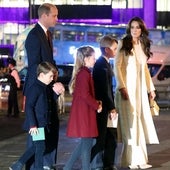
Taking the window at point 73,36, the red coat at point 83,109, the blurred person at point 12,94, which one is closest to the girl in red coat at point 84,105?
the red coat at point 83,109

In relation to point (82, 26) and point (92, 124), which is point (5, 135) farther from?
point (82, 26)

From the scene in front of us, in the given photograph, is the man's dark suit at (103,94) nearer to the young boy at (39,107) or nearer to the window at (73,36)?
the young boy at (39,107)

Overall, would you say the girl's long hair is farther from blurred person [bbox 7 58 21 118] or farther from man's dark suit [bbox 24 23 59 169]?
blurred person [bbox 7 58 21 118]

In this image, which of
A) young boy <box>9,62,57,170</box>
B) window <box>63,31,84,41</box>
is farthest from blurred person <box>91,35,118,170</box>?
window <box>63,31,84,41</box>

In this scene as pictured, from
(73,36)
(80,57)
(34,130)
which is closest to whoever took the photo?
(34,130)

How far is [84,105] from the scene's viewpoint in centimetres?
802

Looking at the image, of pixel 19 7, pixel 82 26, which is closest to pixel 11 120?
pixel 82 26

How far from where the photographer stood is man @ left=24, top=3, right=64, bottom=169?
319 inches

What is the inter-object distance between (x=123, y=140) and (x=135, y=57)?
1.20m

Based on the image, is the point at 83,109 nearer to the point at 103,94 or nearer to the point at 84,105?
the point at 84,105

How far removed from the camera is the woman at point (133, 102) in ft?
29.4

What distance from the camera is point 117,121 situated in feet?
28.9

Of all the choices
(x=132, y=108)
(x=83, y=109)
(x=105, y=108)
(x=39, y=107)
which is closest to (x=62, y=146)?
(x=132, y=108)

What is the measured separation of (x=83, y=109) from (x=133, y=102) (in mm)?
1183
